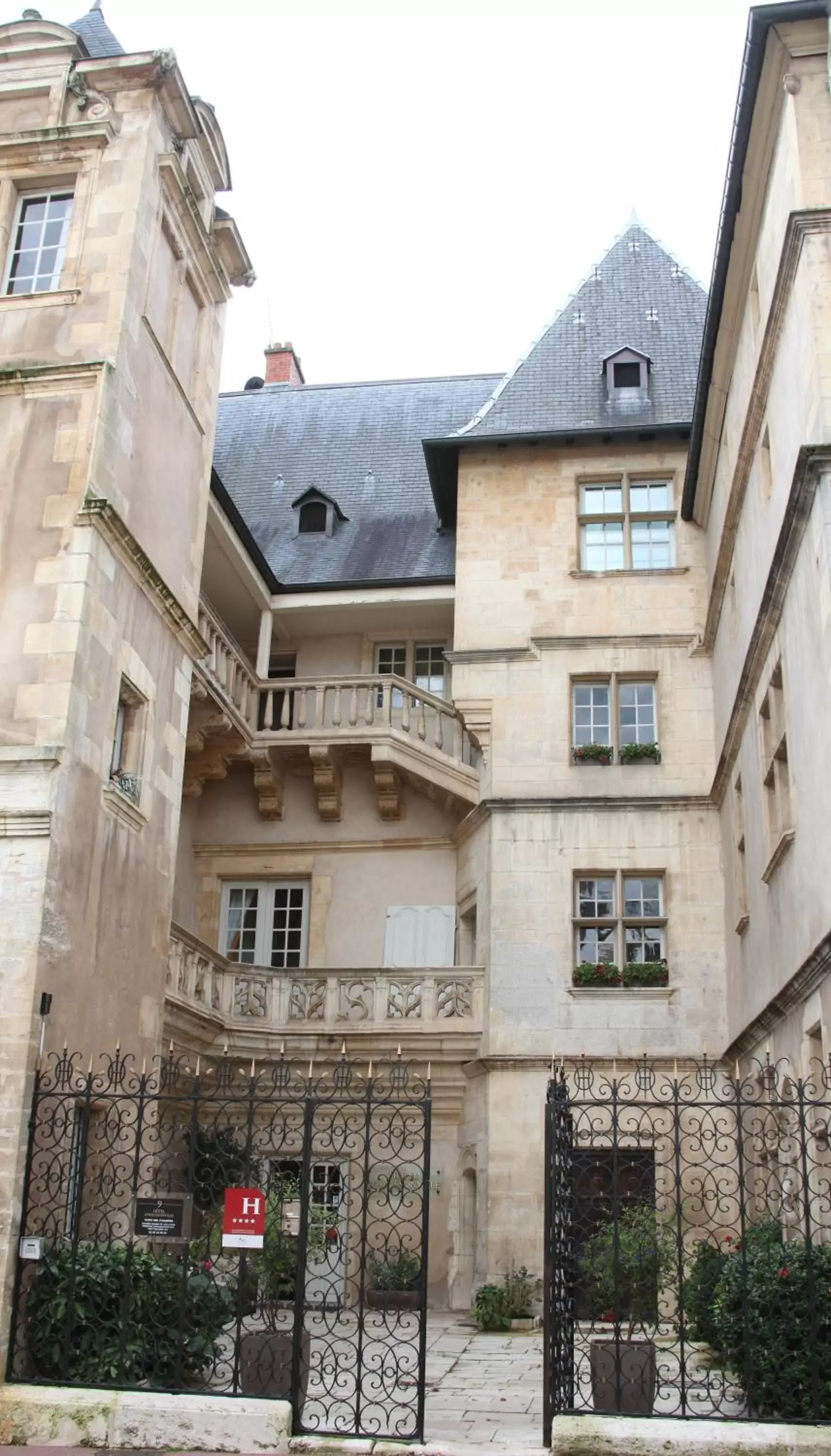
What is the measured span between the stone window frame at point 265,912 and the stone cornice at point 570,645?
164 inches

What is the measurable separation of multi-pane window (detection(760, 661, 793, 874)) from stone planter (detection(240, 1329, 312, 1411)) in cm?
604

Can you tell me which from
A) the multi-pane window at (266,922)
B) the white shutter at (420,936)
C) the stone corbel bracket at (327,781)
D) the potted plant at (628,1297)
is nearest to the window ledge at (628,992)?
the white shutter at (420,936)

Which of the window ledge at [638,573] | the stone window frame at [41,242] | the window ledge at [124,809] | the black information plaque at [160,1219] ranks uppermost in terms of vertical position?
the stone window frame at [41,242]

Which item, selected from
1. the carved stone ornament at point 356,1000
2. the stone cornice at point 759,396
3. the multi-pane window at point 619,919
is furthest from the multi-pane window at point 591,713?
the carved stone ornament at point 356,1000

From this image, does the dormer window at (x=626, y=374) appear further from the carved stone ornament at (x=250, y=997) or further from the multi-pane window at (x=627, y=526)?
the carved stone ornament at (x=250, y=997)

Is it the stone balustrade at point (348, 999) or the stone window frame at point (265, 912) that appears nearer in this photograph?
the stone balustrade at point (348, 999)

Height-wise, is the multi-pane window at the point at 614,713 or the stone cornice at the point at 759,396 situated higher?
the stone cornice at the point at 759,396

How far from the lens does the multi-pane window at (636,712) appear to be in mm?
18781

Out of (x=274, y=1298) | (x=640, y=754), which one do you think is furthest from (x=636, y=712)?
(x=274, y=1298)

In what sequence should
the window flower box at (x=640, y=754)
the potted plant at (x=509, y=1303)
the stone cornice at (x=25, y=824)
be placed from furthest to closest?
the window flower box at (x=640, y=754), the potted plant at (x=509, y=1303), the stone cornice at (x=25, y=824)

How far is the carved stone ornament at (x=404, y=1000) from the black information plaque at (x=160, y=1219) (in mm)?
8384

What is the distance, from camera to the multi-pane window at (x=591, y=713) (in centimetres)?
1883

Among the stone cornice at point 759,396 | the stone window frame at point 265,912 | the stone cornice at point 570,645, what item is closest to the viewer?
the stone cornice at point 759,396

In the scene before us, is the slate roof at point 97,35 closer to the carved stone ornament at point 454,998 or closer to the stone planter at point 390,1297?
the carved stone ornament at point 454,998
